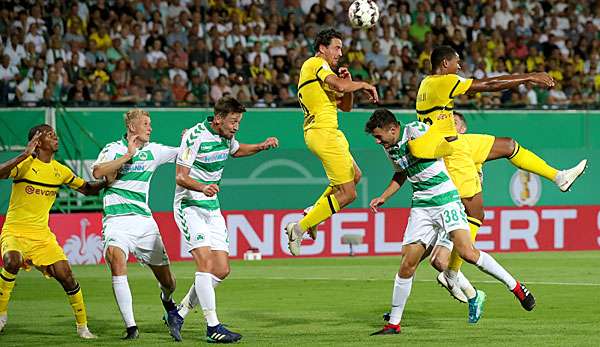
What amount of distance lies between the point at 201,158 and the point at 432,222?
235cm

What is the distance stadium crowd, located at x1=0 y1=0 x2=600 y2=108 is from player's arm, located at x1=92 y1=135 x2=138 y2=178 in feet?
36.7

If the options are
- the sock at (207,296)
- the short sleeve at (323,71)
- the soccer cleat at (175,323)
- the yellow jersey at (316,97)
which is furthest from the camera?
the yellow jersey at (316,97)

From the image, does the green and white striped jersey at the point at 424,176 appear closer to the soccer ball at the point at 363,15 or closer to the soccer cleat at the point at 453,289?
the soccer cleat at the point at 453,289

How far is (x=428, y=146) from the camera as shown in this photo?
1161 cm

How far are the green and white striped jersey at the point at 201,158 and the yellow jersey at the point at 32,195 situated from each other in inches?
58.5

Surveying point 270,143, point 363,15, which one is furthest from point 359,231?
point 270,143

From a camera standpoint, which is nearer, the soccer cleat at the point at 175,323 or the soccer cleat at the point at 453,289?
the soccer cleat at the point at 175,323

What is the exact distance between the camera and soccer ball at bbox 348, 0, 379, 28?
50.9ft

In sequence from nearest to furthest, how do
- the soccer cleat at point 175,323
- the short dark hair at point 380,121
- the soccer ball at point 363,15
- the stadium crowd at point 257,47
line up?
the soccer cleat at point 175,323 → the short dark hair at point 380,121 → the soccer ball at point 363,15 → the stadium crowd at point 257,47

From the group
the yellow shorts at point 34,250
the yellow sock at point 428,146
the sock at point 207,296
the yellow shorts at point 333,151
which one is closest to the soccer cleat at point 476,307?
the yellow sock at point 428,146

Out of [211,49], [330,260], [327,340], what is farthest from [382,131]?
[211,49]

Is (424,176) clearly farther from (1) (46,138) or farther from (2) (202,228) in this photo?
(1) (46,138)

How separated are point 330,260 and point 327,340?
38.2 feet

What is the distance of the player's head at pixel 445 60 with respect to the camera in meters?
12.7
